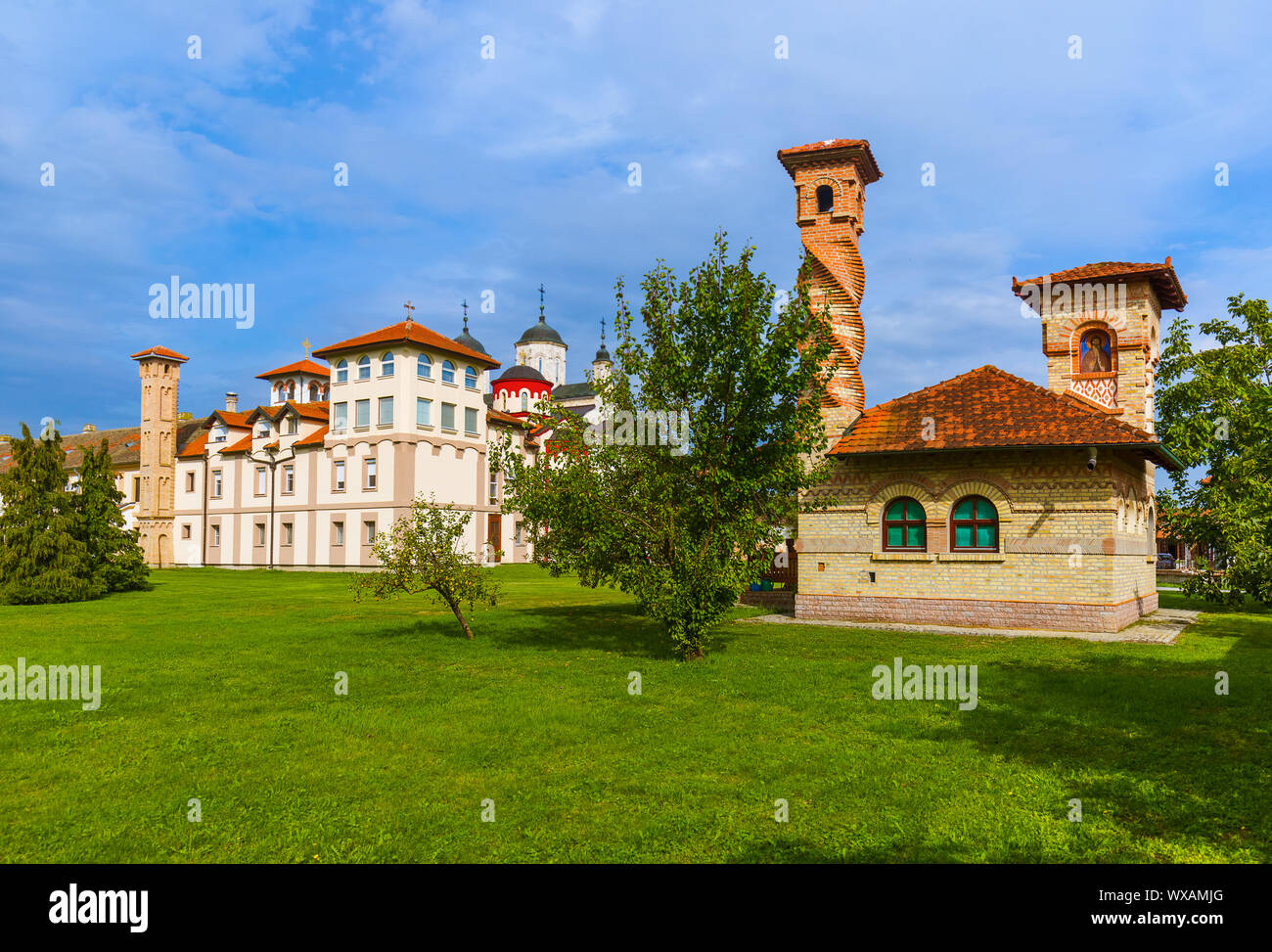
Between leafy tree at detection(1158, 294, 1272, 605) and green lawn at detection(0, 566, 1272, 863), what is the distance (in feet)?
18.6

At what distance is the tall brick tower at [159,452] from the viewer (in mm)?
54344

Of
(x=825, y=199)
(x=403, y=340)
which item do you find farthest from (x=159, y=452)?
(x=825, y=199)

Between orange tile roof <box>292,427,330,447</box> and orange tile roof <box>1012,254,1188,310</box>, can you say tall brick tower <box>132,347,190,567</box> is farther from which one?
orange tile roof <box>1012,254,1188,310</box>

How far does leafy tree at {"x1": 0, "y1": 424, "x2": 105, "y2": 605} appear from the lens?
26.1m

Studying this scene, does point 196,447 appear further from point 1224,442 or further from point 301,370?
point 1224,442

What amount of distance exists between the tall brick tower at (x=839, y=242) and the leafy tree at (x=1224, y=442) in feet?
31.0

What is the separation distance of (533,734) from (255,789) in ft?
9.68

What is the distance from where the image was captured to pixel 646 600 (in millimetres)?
14086

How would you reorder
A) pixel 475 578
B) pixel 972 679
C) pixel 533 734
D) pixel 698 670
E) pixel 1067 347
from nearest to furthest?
pixel 533 734, pixel 972 679, pixel 698 670, pixel 475 578, pixel 1067 347

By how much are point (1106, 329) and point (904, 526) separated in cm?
873

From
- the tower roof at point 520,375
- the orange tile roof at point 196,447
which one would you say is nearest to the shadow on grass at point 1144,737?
the orange tile roof at point 196,447

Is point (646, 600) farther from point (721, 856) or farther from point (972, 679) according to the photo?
point (721, 856)

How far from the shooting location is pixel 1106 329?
22.6 metres

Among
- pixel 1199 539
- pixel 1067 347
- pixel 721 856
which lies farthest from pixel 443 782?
pixel 1199 539
